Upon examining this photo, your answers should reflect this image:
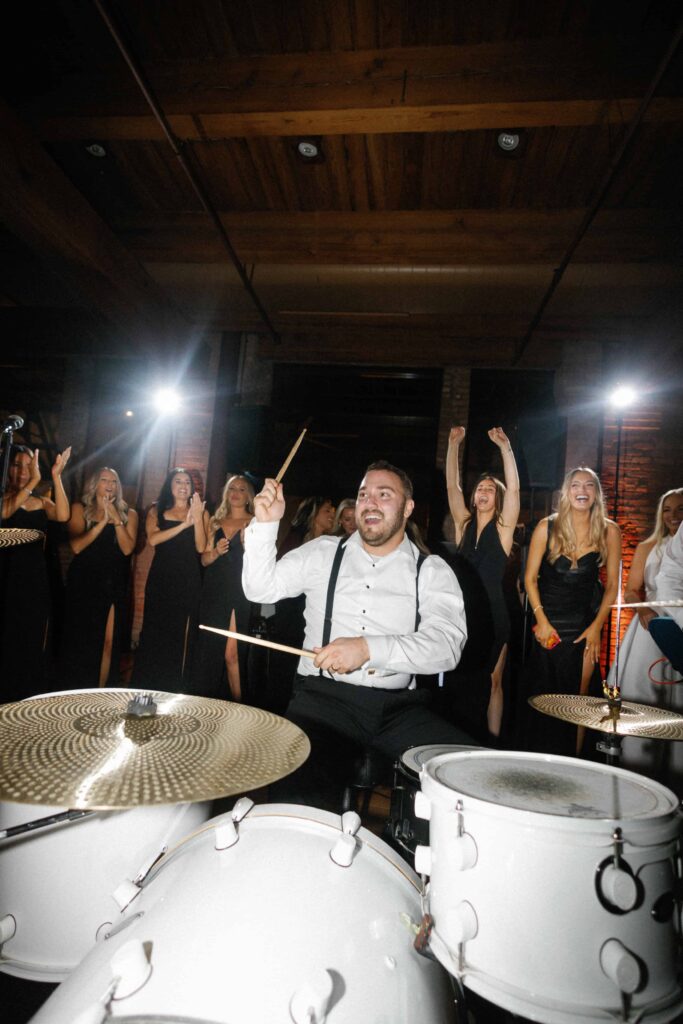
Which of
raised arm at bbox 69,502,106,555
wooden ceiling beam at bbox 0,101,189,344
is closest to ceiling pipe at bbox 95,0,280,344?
wooden ceiling beam at bbox 0,101,189,344

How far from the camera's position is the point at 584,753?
353cm

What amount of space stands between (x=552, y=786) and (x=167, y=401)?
5844mm

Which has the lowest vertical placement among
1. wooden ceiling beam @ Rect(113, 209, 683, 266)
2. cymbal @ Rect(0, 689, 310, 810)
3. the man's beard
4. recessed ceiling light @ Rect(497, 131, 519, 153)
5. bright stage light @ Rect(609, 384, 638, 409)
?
cymbal @ Rect(0, 689, 310, 810)

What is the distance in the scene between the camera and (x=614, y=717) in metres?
1.62

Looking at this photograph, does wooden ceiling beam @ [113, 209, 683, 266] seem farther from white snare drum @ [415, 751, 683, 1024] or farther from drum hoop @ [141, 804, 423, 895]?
drum hoop @ [141, 804, 423, 895]

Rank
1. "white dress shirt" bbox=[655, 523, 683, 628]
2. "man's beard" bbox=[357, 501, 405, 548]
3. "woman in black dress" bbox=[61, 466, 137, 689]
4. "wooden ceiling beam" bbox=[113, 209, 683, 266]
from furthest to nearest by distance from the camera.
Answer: "wooden ceiling beam" bbox=[113, 209, 683, 266], "woman in black dress" bbox=[61, 466, 137, 689], "white dress shirt" bbox=[655, 523, 683, 628], "man's beard" bbox=[357, 501, 405, 548]

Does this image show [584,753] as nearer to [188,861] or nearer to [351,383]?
[188,861]

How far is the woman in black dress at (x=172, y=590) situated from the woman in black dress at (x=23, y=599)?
0.75m

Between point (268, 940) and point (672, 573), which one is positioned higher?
point (672, 573)

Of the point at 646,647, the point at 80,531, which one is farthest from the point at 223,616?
the point at 646,647

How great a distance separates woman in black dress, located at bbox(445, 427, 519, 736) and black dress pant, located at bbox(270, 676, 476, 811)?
1712 mm

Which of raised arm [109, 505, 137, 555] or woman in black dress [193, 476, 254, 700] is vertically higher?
raised arm [109, 505, 137, 555]

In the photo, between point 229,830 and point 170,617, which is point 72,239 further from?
point 229,830

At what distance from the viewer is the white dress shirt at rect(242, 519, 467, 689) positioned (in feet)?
6.93
